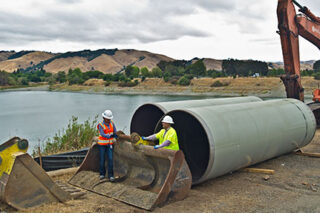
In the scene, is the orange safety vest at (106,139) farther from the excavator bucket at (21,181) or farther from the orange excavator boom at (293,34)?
the orange excavator boom at (293,34)

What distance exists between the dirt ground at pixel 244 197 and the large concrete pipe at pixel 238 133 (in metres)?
0.35

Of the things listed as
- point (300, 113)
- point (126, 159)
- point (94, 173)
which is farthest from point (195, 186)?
point (300, 113)

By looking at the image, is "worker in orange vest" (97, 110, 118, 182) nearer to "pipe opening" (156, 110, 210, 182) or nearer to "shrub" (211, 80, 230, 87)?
"pipe opening" (156, 110, 210, 182)

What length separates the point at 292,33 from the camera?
13.7m

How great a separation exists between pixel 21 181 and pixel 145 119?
5046 millimetres

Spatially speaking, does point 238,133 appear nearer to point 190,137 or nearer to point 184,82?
point 190,137

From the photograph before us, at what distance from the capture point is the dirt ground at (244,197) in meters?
6.04

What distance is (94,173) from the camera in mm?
7570

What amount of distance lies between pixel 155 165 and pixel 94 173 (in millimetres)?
1410

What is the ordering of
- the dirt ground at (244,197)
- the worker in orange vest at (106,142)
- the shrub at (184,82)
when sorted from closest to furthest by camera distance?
1. the dirt ground at (244,197)
2. the worker in orange vest at (106,142)
3. the shrub at (184,82)

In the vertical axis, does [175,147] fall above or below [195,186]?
above

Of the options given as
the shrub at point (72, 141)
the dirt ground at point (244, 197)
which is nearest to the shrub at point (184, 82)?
the shrub at point (72, 141)

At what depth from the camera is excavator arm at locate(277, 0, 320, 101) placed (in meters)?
13.4

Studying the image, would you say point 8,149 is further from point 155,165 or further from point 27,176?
point 155,165
